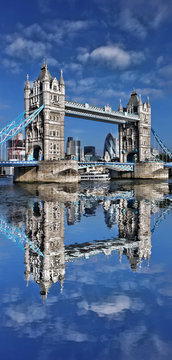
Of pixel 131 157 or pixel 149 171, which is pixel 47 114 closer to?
pixel 149 171

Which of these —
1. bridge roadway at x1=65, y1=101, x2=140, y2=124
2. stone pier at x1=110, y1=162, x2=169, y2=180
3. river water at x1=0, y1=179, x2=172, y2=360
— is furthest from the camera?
stone pier at x1=110, y1=162, x2=169, y2=180

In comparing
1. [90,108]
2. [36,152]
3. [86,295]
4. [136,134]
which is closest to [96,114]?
[90,108]

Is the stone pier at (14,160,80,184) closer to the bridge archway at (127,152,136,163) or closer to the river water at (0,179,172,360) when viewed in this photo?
the bridge archway at (127,152,136,163)

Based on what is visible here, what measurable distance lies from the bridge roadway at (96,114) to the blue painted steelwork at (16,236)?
4862cm

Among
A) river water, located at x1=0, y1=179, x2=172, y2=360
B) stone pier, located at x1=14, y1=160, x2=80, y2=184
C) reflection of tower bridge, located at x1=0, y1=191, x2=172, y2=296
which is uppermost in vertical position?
stone pier, located at x1=14, y1=160, x2=80, y2=184

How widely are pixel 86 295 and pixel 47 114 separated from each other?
1970 inches

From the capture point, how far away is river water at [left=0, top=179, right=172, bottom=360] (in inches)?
146

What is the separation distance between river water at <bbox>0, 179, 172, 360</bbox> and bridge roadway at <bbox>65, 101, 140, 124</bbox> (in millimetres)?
51778

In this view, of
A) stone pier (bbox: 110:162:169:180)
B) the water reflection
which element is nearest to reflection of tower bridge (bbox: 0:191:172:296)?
the water reflection

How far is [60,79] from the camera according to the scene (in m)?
55.3

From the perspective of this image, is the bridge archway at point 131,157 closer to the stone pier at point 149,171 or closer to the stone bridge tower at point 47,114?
the stone pier at point 149,171

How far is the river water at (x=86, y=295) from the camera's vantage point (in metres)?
3.72

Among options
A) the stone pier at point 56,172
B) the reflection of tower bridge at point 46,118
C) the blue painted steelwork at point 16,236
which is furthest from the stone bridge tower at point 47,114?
the blue painted steelwork at point 16,236

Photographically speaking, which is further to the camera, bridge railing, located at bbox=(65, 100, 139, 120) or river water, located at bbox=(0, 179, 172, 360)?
bridge railing, located at bbox=(65, 100, 139, 120)
